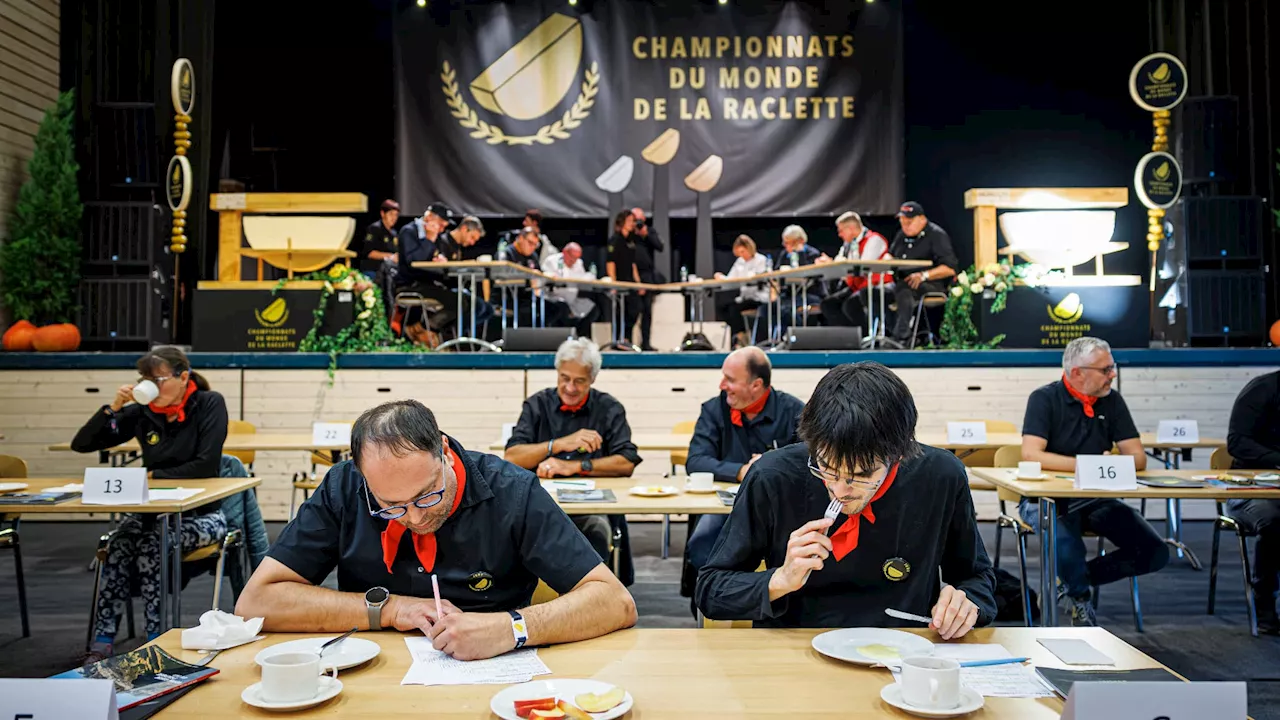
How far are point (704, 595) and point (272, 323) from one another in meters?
6.95

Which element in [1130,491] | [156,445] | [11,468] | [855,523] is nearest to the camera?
[855,523]

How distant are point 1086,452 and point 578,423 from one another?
249 cm

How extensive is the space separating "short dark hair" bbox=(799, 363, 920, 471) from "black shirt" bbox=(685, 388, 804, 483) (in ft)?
8.57

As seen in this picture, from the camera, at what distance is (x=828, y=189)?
1084 centimetres

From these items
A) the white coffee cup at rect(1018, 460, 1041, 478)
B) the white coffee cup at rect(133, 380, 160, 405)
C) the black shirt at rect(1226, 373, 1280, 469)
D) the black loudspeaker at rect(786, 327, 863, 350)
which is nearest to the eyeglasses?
the white coffee cup at rect(133, 380, 160, 405)

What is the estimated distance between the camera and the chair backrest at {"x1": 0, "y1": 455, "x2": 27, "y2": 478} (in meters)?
4.85

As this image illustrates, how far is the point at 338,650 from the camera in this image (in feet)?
5.87

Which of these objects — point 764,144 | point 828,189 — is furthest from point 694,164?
point 828,189

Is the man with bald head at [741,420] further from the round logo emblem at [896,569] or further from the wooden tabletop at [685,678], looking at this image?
the wooden tabletop at [685,678]

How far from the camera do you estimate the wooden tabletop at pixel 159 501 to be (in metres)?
3.58

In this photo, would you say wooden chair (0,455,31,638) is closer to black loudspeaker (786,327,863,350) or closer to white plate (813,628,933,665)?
white plate (813,628,933,665)

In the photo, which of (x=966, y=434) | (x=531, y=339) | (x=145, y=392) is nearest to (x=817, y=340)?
(x=531, y=339)

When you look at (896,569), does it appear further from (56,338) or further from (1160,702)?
(56,338)

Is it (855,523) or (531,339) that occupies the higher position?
(531,339)
